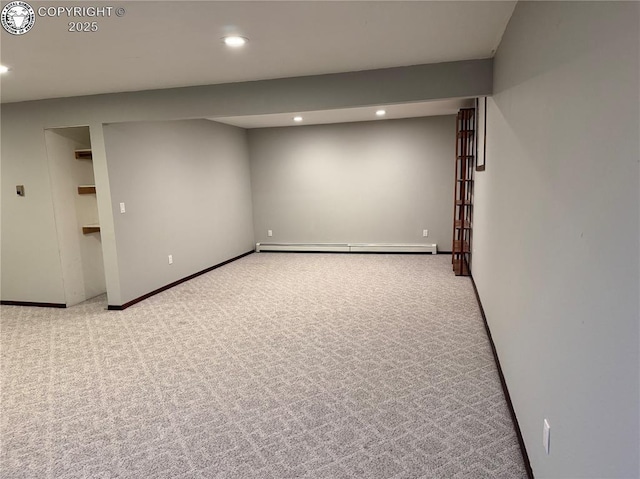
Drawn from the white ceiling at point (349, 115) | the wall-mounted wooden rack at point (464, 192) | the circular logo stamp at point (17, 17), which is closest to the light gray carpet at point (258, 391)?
the wall-mounted wooden rack at point (464, 192)

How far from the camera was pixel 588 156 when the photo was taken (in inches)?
43.3

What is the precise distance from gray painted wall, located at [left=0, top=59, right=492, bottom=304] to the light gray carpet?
1.77ft

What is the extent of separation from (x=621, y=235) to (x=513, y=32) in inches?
67.1

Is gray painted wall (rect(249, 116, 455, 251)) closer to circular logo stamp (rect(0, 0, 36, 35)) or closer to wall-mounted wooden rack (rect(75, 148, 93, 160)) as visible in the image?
wall-mounted wooden rack (rect(75, 148, 93, 160))

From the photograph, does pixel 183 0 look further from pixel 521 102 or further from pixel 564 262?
pixel 564 262

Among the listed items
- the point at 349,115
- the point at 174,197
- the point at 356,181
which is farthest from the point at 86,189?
the point at 356,181

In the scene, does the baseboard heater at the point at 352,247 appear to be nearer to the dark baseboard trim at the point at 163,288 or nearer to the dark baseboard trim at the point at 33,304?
the dark baseboard trim at the point at 163,288

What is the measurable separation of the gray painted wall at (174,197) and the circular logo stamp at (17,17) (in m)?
1.97

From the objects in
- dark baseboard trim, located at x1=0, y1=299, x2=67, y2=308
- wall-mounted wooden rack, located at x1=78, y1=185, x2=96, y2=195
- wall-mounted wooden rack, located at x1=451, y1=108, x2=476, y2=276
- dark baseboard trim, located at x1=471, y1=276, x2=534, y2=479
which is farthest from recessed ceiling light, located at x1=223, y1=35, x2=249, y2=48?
dark baseboard trim, located at x1=0, y1=299, x2=67, y2=308

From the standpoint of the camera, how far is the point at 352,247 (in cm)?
700

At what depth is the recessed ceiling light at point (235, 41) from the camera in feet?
7.75

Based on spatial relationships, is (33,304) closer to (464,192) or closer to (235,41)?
(235,41)

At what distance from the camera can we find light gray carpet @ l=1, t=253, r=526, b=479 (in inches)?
75.7

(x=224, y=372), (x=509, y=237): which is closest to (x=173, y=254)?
(x=224, y=372)
